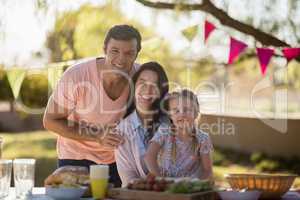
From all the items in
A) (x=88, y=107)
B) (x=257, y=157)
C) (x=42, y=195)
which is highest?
(x=88, y=107)

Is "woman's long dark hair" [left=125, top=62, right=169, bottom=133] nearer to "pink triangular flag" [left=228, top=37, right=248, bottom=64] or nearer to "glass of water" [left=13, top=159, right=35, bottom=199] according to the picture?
"glass of water" [left=13, top=159, right=35, bottom=199]

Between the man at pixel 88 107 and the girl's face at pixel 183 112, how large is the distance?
1.27 ft

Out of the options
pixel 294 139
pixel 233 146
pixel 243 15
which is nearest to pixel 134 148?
pixel 243 15

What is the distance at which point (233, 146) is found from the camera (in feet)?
29.7

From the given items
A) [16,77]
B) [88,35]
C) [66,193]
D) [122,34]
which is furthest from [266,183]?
[88,35]

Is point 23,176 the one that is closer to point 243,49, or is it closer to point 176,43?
point 243,49

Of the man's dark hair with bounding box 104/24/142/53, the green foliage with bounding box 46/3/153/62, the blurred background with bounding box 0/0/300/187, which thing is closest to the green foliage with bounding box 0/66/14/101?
the blurred background with bounding box 0/0/300/187

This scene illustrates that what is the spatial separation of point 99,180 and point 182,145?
1.49 feet

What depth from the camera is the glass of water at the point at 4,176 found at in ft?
7.56

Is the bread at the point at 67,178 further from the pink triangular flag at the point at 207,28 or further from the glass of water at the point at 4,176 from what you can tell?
the pink triangular flag at the point at 207,28

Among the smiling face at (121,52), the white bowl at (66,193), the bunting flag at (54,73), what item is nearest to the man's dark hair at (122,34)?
the smiling face at (121,52)

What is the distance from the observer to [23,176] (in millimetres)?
2295

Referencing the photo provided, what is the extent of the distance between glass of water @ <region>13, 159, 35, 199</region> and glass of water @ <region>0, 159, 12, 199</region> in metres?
0.04

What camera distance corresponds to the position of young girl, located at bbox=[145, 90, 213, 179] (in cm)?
250
